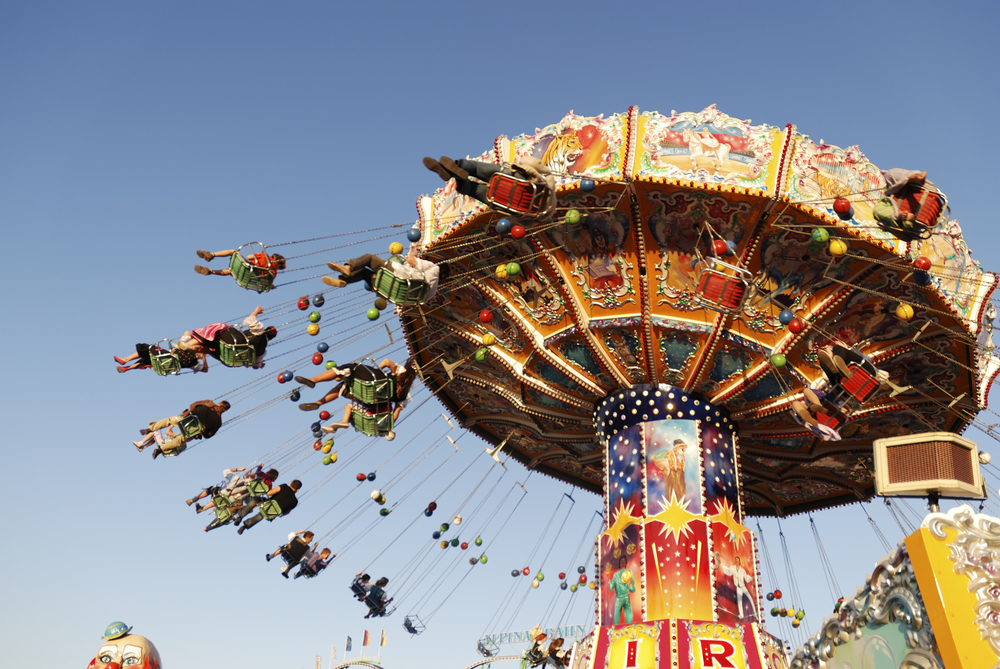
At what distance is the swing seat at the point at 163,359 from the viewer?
41.6ft

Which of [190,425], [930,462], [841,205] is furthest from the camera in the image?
[190,425]

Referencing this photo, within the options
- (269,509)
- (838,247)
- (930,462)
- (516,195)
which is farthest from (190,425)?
(930,462)

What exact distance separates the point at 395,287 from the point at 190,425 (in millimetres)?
3755

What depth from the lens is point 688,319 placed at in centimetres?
1234

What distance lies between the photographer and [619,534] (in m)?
12.3

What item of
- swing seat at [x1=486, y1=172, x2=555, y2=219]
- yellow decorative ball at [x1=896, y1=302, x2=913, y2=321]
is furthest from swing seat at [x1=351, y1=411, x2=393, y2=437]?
yellow decorative ball at [x1=896, y1=302, x2=913, y2=321]

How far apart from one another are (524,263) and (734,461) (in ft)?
13.5

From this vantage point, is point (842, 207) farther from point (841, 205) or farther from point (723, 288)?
point (723, 288)

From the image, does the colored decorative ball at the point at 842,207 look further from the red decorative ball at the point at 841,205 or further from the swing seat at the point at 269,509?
the swing seat at the point at 269,509

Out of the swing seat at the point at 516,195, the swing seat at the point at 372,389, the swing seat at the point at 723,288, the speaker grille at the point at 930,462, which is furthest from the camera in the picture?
the swing seat at the point at 372,389

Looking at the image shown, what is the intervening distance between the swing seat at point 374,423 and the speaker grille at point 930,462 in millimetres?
A: 7577

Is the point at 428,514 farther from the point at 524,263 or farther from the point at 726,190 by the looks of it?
the point at 726,190

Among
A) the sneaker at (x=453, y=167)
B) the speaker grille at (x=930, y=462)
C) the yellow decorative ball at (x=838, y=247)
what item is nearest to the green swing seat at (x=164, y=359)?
the sneaker at (x=453, y=167)

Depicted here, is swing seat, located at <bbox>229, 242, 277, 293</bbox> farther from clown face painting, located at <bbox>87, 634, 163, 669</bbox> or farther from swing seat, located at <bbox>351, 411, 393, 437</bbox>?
clown face painting, located at <bbox>87, 634, 163, 669</bbox>
